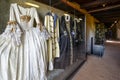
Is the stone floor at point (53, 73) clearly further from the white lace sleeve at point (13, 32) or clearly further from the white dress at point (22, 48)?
the white lace sleeve at point (13, 32)

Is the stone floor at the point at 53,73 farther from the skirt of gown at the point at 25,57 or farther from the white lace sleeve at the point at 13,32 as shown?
the white lace sleeve at the point at 13,32

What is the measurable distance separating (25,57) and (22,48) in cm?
11

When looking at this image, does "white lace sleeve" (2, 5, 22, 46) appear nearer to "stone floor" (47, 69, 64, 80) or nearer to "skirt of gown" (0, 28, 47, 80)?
"skirt of gown" (0, 28, 47, 80)

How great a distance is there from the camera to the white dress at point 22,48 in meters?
1.13

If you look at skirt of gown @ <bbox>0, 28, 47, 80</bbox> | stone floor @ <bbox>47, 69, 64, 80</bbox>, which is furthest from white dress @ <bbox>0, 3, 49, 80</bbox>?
stone floor @ <bbox>47, 69, 64, 80</bbox>

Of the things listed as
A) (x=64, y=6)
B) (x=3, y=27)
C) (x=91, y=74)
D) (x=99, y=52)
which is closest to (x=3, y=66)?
(x=3, y=27)

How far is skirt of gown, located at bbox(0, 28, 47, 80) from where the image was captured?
112 cm

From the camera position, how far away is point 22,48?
131 centimetres

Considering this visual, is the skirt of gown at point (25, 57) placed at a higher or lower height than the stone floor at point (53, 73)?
higher

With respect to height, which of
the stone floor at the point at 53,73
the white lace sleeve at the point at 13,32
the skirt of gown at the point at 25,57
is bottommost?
the stone floor at the point at 53,73

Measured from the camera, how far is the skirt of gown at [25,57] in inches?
44.1

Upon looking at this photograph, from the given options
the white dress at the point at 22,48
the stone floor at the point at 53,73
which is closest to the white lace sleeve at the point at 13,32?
the white dress at the point at 22,48

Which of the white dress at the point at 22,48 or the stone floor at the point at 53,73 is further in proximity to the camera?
the stone floor at the point at 53,73

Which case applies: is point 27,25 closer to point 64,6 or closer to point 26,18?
point 26,18
